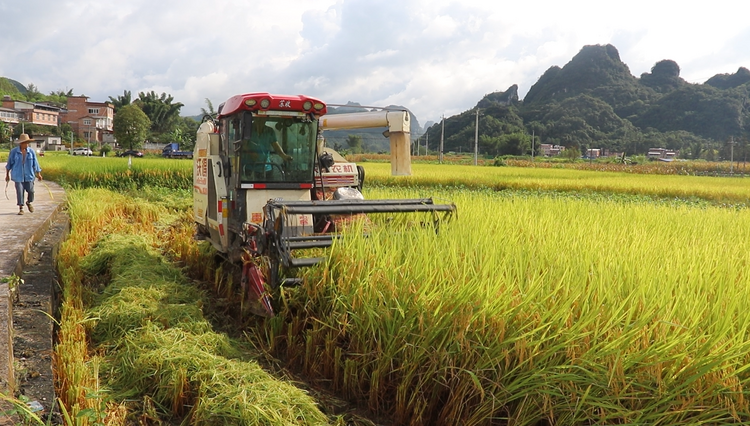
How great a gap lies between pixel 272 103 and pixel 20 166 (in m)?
5.77

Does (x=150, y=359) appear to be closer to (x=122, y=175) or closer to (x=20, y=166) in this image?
(x=20, y=166)

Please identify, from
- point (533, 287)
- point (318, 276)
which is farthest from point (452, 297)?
point (318, 276)

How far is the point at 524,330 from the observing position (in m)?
2.70

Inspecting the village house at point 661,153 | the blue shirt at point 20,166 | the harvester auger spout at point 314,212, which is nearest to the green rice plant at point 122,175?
the blue shirt at point 20,166

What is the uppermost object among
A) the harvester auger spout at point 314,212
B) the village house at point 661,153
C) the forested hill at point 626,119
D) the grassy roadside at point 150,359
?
the forested hill at point 626,119

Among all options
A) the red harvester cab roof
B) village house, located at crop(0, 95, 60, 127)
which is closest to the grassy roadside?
the red harvester cab roof

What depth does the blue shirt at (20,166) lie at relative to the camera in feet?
28.2

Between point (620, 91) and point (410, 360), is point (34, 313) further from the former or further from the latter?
point (620, 91)

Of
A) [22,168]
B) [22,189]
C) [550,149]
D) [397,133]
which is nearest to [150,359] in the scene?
[397,133]

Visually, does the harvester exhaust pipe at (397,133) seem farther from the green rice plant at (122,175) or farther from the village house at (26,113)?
the village house at (26,113)

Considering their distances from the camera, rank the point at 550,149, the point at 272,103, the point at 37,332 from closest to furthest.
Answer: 1. the point at 37,332
2. the point at 272,103
3. the point at 550,149

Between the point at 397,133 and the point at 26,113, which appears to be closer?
the point at 397,133

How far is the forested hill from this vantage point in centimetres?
6906

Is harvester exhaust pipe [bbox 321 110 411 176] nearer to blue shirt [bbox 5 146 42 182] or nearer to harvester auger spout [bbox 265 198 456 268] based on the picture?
harvester auger spout [bbox 265 198 456 268]
